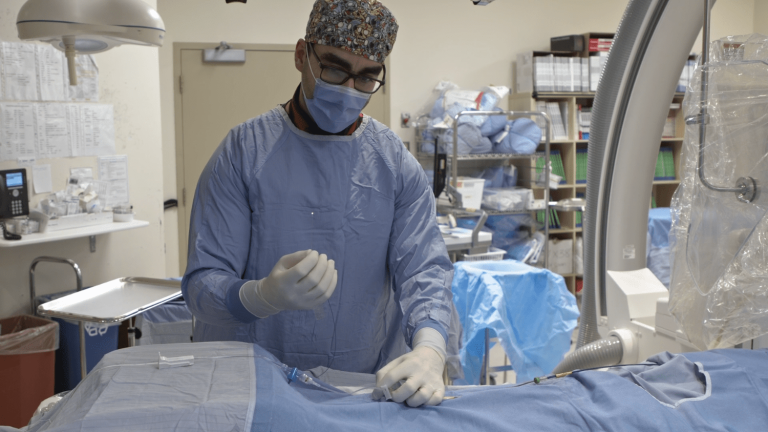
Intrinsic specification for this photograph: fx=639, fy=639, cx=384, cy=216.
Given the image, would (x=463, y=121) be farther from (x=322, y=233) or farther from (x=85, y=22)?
(x=322, y=233)

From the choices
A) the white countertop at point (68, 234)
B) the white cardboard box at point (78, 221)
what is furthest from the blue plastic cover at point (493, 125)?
the white cardboard box at point (78, 221)

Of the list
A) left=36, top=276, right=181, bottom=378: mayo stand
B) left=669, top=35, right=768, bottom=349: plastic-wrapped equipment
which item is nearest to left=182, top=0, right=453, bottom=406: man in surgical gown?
left=669, top=35, right=768, bottom=349: plastic-wrapped equipment

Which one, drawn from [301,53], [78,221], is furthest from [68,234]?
[301,53]

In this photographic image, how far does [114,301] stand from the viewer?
2490 millimetres

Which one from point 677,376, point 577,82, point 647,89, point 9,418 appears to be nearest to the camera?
point 677,376

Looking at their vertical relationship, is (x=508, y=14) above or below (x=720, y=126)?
above

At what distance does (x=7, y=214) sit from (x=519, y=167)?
376 centimetres

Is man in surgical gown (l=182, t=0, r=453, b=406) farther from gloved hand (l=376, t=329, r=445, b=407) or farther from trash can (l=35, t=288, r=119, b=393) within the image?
trash can (l=35, t=288, r=119, b=393)

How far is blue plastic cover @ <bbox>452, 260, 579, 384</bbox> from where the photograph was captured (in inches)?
114

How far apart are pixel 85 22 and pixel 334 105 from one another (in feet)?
3.20

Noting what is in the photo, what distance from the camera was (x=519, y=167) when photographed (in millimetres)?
5352

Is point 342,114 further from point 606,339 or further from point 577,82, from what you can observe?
point 577,82

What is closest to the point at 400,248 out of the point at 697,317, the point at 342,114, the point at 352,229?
the point at 352,229

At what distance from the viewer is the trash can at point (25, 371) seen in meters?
2.63
